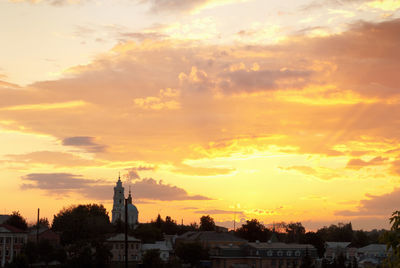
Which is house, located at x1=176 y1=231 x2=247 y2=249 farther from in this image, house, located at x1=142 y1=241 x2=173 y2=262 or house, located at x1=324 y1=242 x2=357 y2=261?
house, located at x1=324 y1=242 x2=357 y2=261

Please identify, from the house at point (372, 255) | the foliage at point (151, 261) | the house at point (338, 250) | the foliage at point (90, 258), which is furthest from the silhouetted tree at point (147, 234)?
the house at point (372, 255)

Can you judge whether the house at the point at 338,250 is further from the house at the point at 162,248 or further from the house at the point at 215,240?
the house at the point at 162,248

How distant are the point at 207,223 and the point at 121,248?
65.9 meters

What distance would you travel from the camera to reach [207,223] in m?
185

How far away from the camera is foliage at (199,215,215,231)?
18393 cm

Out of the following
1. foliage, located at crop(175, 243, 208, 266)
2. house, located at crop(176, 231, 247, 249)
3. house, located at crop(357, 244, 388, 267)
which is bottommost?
house, located at crop(357, 244, 388, 267)

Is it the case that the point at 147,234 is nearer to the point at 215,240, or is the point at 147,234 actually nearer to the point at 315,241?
the point at 215,240

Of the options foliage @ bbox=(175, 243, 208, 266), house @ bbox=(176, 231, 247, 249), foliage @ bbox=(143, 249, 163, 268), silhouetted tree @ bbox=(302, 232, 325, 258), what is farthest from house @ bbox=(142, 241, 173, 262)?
silhouetted tree @ bbox=(302, 232, 325, 258)

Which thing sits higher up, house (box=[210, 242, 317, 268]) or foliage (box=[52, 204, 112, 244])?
foliage (box=[52, 204, 112, 244])

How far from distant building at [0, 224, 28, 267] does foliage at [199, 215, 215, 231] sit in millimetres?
68653

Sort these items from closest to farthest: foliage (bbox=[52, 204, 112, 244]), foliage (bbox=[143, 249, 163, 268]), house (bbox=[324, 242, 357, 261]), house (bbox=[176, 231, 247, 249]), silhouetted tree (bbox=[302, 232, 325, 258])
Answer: foliage (bbox=[143, 249, 163, 268]) < house (bbox=[176, 231, 247, 249]) < foliage (bbox=[52, 204, 112, 244]) < silhouetted tree (bbox=[302, 232, 325, 258]) < house (bbox=[324, 242, 357, 261])

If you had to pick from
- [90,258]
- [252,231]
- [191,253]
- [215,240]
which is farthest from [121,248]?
[252,231]

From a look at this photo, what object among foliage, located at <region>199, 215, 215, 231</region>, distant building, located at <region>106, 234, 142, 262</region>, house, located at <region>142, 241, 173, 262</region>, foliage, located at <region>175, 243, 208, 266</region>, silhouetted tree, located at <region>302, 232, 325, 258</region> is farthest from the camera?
foliage, located at <region>199, 215, 215, 231</region>

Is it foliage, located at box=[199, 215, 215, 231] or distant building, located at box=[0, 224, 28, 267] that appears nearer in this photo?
distant building, located at box=[0, 224, 28, 267]
